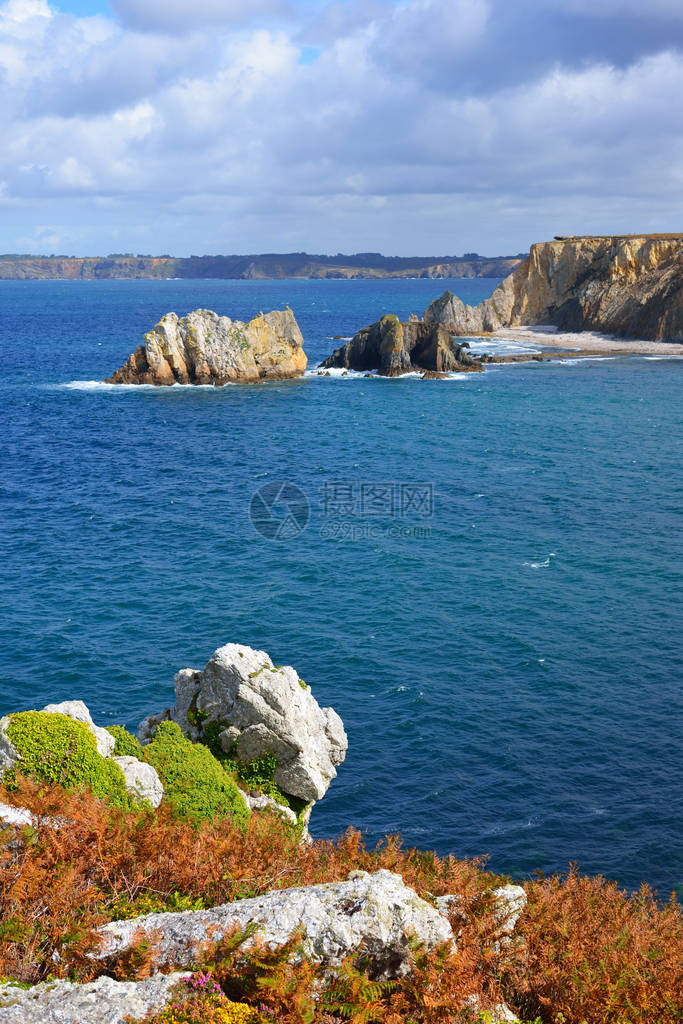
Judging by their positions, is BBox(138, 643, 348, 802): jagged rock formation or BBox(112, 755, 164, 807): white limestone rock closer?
BBox(112, 755, 164, 807): white limestone rock

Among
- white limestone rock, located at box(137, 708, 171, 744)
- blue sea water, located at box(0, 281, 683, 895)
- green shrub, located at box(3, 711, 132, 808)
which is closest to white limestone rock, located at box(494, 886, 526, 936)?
green shrub, located at box(3, 711, 132, 808)

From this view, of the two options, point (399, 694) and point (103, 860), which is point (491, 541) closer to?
point (399, 694)

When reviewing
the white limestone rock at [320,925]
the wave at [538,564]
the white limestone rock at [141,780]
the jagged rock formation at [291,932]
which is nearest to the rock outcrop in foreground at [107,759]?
the white limestone rock at [141,780]

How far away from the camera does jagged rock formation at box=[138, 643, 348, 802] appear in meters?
28.2

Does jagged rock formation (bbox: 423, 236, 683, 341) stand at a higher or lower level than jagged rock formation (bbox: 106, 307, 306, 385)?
higher

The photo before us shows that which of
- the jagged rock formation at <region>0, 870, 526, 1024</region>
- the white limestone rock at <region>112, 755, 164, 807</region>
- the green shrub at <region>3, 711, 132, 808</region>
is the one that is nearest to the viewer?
the jagged rock formation at <region>0, 870, 526, 1024</region>

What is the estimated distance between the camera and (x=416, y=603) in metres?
46.9

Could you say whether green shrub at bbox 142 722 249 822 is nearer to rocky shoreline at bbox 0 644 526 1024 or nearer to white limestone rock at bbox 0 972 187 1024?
rocky shoreline at bbox 0 644 526 1024

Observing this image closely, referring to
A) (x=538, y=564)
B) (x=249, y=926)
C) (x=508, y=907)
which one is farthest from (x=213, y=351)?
(x=249, y=926)

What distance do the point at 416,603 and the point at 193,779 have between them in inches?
941

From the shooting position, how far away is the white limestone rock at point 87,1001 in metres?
11.9

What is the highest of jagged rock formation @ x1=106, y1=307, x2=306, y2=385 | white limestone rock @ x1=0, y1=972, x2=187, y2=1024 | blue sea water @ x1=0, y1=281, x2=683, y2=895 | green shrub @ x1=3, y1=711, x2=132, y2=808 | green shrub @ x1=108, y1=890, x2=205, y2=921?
jagged rock formation @ x1=106, y1=307, x2=306, y2=385

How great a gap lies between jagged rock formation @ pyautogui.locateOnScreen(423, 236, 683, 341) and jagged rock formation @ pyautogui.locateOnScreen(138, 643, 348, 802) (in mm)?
127596

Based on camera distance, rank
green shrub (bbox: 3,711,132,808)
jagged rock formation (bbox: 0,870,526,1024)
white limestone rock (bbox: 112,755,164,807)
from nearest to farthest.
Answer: jagged rock formation (bbox: 0,870,526,1024) < green shrub (bbox: 3,711,132,808) < white limestone rock (bbox: 112,755,164,807)
